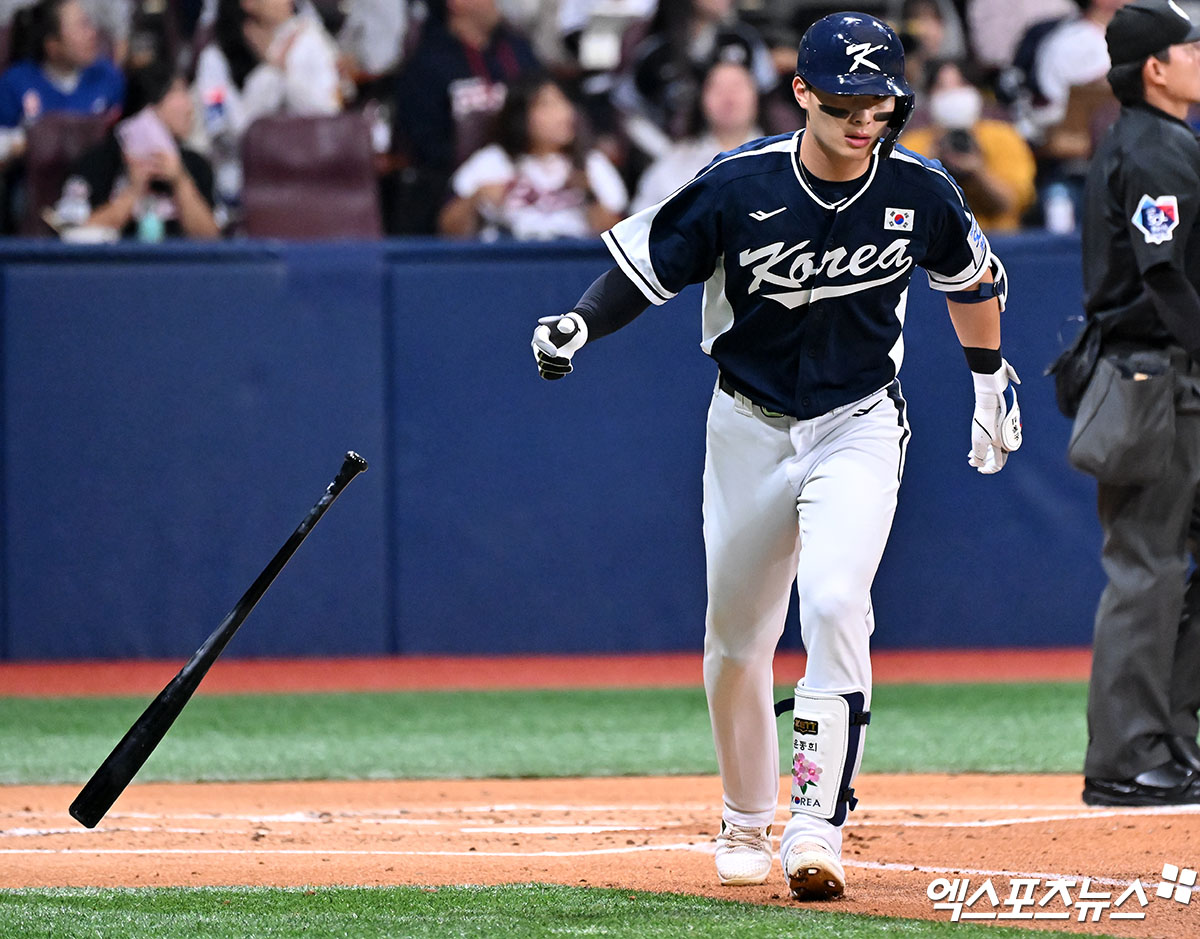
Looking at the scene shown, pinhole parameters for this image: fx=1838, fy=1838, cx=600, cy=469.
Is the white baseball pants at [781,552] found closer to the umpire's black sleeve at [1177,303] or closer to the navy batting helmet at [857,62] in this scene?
the navy batting helmet at [857,62]

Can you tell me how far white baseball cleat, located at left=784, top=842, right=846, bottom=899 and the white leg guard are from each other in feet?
0.09

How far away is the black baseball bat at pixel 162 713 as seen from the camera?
408 cm

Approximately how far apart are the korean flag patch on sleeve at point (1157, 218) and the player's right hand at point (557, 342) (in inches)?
75.4

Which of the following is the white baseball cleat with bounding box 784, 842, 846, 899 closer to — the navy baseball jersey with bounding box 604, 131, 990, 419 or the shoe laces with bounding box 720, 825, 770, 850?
the shoe laces with bounding box 720, 825, 770, 850

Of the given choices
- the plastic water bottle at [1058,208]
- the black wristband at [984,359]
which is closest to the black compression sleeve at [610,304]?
the black wristband at [984,359]

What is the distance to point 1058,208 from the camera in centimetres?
952

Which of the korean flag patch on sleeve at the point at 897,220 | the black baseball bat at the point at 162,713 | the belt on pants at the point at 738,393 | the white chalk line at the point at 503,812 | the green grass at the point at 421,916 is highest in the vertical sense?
the korean flag patch on sleeve at the point at 897,220

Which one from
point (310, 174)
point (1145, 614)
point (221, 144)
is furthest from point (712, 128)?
point (1145, 614)

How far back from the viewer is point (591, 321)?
3.95m

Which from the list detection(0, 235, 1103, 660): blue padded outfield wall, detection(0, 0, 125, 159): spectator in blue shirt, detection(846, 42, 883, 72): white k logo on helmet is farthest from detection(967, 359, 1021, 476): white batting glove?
detection(0, 0, 125, 159): spectator in blue shirt

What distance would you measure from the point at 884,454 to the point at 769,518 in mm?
288

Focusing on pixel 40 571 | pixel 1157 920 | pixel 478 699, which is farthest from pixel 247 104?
pixel 1157 920

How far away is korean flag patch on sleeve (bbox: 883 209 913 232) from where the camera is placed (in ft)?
13.0

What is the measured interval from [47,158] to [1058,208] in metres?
5.23
